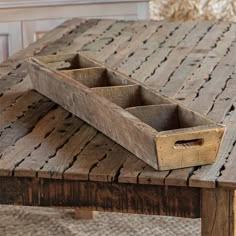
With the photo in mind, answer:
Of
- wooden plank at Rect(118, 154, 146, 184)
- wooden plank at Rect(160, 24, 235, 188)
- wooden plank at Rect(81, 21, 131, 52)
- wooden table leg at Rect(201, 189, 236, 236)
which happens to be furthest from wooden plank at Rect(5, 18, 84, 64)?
wooden table leg at Rect(201, 189, 236, 236)

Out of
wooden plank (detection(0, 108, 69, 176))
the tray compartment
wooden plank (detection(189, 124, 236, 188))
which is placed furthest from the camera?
the tray compartment

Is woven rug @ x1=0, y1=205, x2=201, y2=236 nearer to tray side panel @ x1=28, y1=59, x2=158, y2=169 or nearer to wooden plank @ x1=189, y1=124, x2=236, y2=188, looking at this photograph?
tray side panel @ x1=28, y1=59, x2=158, y2=169

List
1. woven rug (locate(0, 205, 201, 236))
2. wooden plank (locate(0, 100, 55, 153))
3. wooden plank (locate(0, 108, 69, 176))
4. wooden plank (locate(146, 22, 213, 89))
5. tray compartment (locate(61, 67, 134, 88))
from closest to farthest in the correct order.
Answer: wooden plank (locate(0, 108, 69, 176)) → wooden plank (locate(0, 100, 55, 153)) → tray compartment (locate(61, 67, 134, 88)) → wooden plank (locate(146, 22, 213, 89)) → woven rug (locate(0, 205, 201, 236))

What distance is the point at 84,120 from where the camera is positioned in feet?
5.24

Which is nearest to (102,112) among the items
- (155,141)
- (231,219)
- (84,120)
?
(84,120)

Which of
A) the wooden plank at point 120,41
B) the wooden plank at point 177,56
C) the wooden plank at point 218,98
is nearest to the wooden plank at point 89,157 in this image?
the wooden plank at point 218,98

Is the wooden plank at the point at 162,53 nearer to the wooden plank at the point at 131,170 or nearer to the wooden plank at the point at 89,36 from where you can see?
the wooden plank at the point at 89,36

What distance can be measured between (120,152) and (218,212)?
223 mm

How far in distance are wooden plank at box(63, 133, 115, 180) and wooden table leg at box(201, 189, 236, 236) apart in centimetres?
20

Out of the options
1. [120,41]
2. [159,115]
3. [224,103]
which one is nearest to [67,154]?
[159,115]

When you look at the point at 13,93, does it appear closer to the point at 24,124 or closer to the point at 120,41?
the point at 24,124

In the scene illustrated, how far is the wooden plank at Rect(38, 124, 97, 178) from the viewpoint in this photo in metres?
1.34

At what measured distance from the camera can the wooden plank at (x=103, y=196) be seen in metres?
1.31

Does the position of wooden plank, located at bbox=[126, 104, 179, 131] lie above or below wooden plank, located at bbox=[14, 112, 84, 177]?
above
